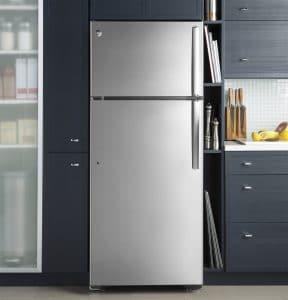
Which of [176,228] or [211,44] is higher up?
[211,44]

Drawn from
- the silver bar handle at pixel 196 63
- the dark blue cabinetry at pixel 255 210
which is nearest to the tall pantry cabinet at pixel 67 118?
the silver bar handle at pixel 196 63

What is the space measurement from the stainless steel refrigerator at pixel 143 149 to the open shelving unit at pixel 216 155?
199mm

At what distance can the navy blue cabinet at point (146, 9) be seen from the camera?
4.27m

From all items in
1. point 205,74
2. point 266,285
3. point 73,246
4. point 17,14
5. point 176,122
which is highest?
point 17,14

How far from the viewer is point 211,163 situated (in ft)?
15.3

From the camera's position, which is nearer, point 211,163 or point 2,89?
point 2,89

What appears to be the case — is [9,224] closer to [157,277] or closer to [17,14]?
[157,277]

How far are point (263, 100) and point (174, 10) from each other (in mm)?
1006

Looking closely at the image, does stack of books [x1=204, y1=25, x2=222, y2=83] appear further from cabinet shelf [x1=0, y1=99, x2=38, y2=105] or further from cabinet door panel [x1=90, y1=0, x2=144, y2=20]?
cabinet shelf [x1=0, y1=99, x2=38, y2=105]

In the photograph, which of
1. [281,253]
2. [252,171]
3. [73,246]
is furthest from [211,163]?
[73,246]

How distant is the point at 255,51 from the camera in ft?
14.6

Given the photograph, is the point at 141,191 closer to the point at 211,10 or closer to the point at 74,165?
the point at 74,165

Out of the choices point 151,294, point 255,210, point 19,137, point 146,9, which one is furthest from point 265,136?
point 19,137

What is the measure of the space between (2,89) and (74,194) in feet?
2.66
